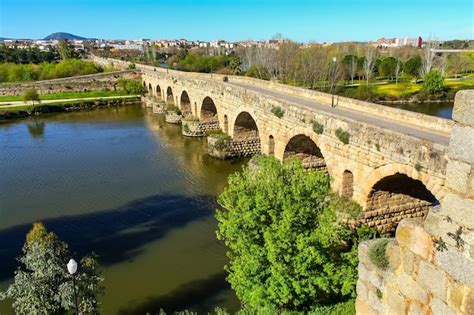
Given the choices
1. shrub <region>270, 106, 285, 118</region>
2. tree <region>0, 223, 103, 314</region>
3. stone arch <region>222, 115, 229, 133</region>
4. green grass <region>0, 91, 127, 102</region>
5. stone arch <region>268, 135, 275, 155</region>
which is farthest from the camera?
green grass <region>0, 91, 127, 102</region>

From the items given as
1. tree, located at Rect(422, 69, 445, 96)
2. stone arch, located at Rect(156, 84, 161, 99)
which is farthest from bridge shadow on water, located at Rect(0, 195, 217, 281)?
tree, located at Rect(422, 69, 445, 96)

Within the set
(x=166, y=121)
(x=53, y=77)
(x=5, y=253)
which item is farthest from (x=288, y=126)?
(x=53, y=77)

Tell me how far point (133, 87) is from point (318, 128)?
43218mm

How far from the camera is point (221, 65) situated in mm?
74500

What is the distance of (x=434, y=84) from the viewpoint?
45.9 metres

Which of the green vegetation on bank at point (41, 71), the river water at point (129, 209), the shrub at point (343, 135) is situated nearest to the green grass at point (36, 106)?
the river water at point (129, 209)

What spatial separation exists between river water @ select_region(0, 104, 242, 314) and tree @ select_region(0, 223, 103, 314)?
8.19 ft

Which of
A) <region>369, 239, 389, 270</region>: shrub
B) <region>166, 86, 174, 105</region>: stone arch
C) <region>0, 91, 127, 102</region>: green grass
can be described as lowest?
<region>0, 91, 127, 102</region>: green grass

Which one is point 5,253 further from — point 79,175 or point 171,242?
point 79,175

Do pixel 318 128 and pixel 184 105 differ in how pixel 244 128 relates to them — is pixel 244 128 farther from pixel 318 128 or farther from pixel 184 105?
pixel 184 105

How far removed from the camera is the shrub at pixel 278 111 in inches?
685

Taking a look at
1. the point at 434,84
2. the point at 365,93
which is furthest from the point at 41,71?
the point at 434,84

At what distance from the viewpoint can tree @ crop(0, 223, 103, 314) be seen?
855 cm

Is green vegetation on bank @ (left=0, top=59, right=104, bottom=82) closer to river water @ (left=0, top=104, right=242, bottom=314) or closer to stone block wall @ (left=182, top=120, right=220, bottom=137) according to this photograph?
river water @ (left=0, top=104, right=242, bottom=314)
